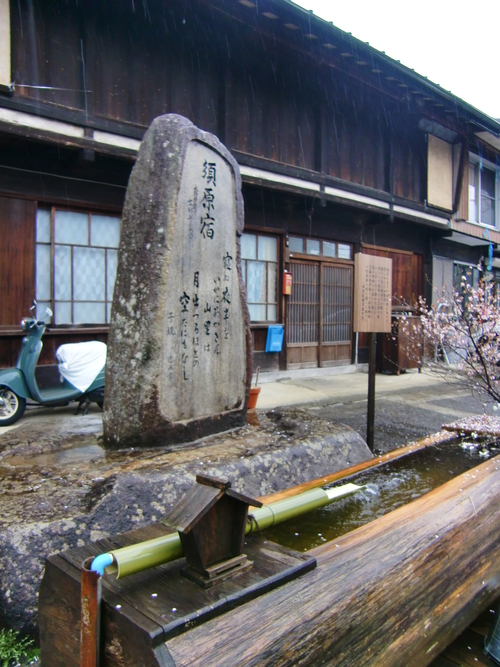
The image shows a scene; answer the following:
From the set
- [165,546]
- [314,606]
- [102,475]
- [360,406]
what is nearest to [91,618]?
[165,546]

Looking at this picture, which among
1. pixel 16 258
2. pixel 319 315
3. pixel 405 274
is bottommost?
pixel 319 315

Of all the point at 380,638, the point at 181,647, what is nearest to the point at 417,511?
the point at 380,638

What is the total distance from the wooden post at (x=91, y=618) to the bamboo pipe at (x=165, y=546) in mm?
51

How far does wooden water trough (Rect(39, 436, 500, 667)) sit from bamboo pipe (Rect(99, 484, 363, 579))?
3.1 inches

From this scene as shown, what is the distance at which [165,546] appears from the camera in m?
1.59

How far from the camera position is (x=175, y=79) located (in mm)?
7488

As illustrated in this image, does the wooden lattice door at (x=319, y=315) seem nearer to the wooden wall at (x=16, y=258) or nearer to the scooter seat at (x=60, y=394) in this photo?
the scooter seat at (x=60, y=394)

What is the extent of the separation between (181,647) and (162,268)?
2.34m

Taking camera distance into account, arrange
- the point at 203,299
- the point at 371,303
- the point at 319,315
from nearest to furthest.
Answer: the point at 203,299 < the point at 371,303 < the point at 319,315

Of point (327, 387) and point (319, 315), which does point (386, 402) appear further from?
point (319, 315)

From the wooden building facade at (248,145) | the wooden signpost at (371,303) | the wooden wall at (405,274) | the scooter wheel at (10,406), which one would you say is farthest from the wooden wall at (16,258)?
the wooden wall at (405,274)

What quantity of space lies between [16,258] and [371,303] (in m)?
4.59

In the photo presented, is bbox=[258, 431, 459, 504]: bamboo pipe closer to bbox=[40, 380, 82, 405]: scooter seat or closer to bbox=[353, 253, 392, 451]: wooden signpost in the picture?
bbox=[353, 253, 392, 451]: wooden signpost

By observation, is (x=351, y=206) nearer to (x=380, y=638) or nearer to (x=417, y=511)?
(x=417, y=511)
